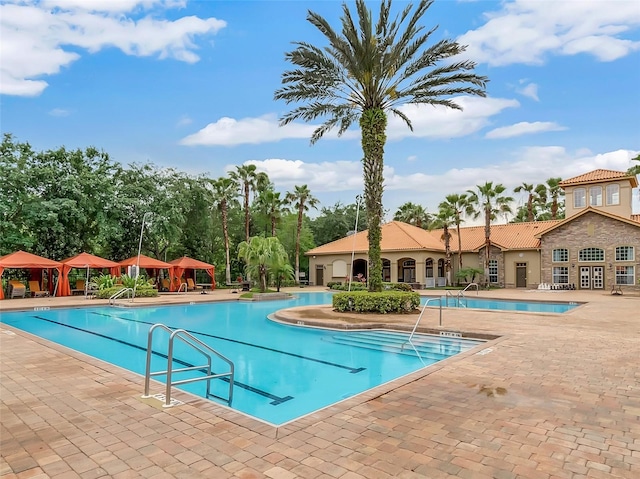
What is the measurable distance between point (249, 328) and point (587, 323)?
31.3 ft

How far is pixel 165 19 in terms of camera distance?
13.4 metres

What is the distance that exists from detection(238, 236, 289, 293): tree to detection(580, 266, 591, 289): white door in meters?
20.7

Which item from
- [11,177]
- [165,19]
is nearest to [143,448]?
[165,19]

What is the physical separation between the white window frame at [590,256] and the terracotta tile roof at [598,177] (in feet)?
16.5

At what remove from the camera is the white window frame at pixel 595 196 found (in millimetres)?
30906

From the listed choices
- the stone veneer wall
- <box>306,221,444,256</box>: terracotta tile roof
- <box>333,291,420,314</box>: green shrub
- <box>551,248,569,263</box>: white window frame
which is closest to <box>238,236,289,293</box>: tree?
<box>306,221,444,256</box>: terracotta tile roof

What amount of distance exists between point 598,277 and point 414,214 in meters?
20.9

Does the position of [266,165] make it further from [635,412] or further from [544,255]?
[635,412]

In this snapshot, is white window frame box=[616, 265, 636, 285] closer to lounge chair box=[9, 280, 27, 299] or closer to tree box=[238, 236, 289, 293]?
tree box=[238, 236, 289, 293]

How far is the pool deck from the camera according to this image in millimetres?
3297

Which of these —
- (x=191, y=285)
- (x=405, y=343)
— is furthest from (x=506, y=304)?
(x=191, y=285)

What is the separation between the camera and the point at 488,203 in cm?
3153

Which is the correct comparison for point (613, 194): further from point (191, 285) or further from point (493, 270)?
point (191, 285)

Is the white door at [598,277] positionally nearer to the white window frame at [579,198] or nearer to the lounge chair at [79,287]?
the white window frame at [579,198]
